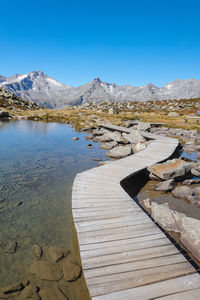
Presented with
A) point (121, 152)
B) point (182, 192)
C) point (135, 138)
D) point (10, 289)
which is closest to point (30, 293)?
point (10, 289)

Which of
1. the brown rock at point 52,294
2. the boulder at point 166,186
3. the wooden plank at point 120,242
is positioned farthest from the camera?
the boulder at point 166,186

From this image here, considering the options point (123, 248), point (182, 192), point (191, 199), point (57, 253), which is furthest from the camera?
point (182, 192)

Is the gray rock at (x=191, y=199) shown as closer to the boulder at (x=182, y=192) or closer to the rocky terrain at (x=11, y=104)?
the boulder at (x=182, y=192)

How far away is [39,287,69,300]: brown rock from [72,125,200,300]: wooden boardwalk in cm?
115

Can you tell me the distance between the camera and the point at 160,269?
4.43 m

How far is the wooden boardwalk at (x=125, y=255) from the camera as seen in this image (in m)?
3.91

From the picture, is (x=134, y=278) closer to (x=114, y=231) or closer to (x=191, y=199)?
(x=114, y=231)

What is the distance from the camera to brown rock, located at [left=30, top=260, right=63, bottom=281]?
528 centimetres

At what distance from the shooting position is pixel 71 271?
5.47 m

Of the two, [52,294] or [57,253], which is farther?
[57,253]

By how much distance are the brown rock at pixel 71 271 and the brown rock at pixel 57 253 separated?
10.4 inches

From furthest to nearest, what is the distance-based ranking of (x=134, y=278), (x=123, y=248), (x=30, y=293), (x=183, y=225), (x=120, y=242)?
(x=183, y=225), (x=120, y=242), (x=123, y=248), (x=30, y=293), (x=134, y=278)

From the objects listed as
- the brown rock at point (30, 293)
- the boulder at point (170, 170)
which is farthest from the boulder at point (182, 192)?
the brown rock at point (30, 293)

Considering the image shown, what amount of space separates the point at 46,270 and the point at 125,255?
2529mm
